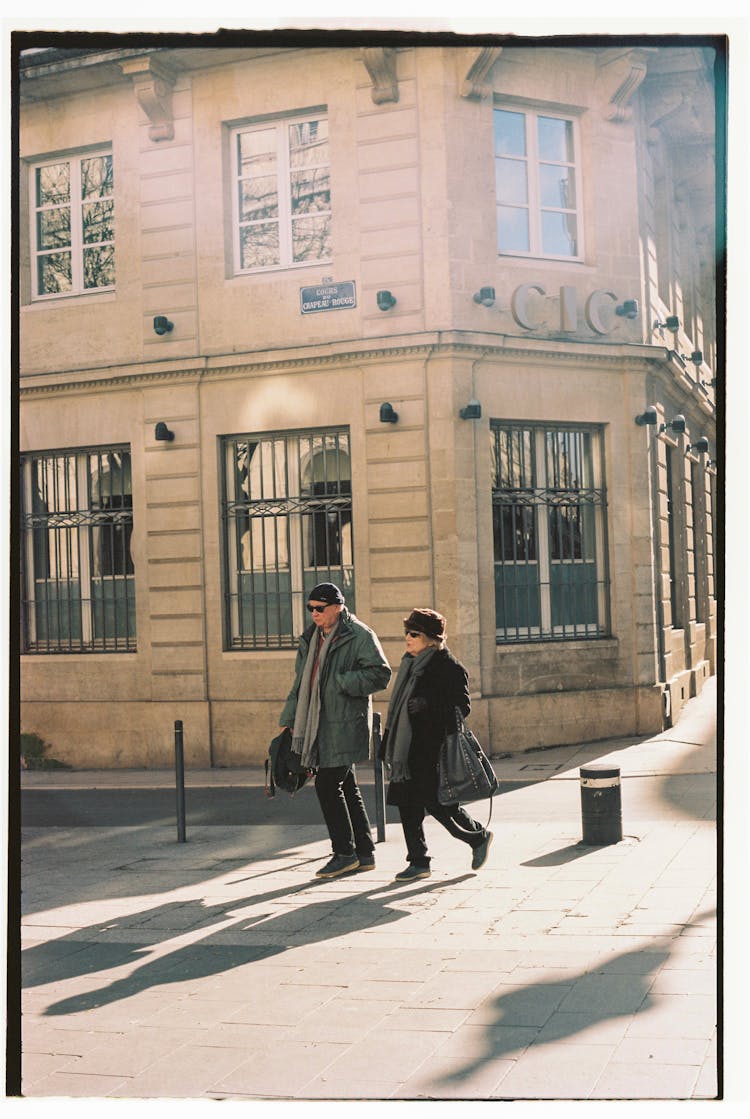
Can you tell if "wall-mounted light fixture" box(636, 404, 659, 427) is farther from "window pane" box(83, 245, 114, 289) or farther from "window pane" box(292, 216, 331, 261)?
"window pane" box(83, 245, 114, 289)

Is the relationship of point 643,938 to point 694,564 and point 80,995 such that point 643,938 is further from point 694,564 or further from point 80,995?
point 694,564

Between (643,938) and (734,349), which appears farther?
(643,938)

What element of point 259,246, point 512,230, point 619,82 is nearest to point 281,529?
point 259,246

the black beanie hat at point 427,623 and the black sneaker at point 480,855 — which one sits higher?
the black beanie hat at point 427,623

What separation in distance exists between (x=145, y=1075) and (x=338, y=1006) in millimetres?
973

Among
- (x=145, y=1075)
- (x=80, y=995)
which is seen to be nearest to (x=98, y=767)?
(x=80, y=995)

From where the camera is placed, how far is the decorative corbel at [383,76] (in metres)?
13.2

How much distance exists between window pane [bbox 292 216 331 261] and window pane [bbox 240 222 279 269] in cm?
25

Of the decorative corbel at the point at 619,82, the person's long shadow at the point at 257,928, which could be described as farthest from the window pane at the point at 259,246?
the person's long shadow at the point at 257,928

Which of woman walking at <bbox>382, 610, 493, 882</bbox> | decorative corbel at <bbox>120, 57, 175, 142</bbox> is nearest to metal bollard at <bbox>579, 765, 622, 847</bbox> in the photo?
woman walking at <bbox>382, 610, 493, 882</bbox>

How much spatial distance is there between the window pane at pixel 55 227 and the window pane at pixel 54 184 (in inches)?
5.0

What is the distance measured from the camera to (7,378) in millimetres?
3750

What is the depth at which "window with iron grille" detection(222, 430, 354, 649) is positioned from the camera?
14.0 m

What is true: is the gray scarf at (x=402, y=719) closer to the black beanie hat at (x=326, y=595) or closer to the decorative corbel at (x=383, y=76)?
the black beanie hat at (x=326, y=595)
